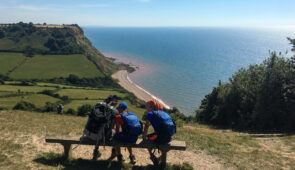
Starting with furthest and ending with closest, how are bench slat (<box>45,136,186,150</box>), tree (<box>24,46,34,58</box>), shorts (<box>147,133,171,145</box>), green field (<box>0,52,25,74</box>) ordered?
tree (<box>24,46,34,58</box>), green field (<box>0,52,25,74</box>), bench slat (<box>45,136,186,150</box>), shorts (<box>147,133,171,145</box>)

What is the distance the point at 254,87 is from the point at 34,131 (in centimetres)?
2073

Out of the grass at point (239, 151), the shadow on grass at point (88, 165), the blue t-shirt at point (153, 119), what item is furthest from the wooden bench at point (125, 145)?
the grass at point (239, 151)

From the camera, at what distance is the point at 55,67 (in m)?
102

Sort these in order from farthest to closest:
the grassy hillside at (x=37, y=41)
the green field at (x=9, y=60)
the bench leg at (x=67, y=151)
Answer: the grassy hillside at (x=37, y=41) → the green field at (x=9, y=60) → the bench leg at (x=67, y=151)

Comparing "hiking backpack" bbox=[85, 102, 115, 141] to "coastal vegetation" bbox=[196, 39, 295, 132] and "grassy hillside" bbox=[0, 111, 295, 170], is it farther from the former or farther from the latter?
"coastal vegetation" bbox=[196, 39, 295, 132]

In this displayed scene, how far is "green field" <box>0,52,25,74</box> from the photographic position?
89281mm

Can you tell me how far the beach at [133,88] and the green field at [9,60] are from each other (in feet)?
142

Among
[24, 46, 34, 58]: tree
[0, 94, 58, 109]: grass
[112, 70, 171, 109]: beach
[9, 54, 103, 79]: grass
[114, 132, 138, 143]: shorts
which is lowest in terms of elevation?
[112, 70, 171, 109]: beach

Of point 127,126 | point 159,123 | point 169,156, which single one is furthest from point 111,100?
point 169,156

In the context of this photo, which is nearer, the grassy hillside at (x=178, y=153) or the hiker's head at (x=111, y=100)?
the hiker's head at (x=111, y=100)

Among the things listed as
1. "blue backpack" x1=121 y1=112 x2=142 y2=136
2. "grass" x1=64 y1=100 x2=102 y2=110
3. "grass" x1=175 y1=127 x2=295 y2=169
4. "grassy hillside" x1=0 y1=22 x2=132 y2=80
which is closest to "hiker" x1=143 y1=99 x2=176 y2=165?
"blue backpack" x1=121 y1=112 x2=142 y2=136

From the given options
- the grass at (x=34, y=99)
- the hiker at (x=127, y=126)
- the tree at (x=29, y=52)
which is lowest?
the grass at (x=34, y=99)

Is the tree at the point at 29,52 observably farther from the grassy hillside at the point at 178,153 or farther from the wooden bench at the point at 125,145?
the wooden bench at the point at 125,145

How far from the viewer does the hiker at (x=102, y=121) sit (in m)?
7.81
